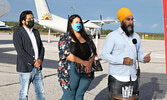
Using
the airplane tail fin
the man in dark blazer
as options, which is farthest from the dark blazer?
the airplane tail fin

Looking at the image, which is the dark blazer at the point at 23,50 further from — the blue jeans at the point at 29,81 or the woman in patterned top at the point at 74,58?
the woman in patterned top at the point at 74,58

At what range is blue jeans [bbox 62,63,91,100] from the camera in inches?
127

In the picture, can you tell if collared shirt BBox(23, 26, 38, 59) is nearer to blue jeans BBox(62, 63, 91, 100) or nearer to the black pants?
blue jeans BBox(62, 63, 91, 100)

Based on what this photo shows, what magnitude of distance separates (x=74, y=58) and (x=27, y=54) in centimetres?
93

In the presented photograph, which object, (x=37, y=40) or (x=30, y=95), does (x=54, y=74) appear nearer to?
(x=30, y=95)

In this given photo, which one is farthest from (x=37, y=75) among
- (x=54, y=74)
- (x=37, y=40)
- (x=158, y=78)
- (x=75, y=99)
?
(x=158, y=78)

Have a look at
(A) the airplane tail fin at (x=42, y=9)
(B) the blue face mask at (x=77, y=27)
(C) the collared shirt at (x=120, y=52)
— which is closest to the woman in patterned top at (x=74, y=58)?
(B) the blue face mask at (x=77, y=27)

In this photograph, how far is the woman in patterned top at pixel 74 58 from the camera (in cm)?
319

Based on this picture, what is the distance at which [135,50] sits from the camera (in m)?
3.17

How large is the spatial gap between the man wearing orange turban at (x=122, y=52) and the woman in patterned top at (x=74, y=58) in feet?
0.90

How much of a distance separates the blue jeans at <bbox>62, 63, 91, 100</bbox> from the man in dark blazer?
747 mm

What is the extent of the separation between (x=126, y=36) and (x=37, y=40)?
151 centimetres

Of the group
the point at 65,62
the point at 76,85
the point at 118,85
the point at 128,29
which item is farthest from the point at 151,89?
the point at 65,62

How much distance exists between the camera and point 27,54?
3.67 meters
